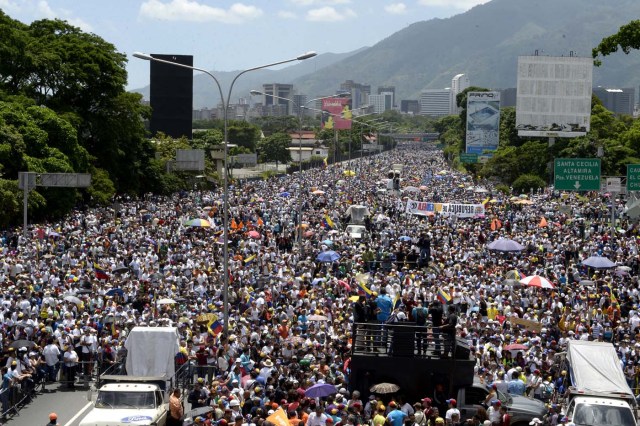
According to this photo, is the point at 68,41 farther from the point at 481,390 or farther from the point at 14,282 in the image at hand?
the point at 481,390

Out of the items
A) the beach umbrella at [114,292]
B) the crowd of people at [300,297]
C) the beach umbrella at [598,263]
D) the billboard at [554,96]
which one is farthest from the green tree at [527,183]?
the beach umbrella at [114,292]

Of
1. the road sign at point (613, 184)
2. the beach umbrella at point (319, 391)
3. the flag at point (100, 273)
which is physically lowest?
the flag at point (100, 273)

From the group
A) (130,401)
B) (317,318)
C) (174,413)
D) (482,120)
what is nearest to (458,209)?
(317,318)

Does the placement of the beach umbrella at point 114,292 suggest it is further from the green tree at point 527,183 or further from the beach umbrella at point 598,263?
the green tree at point 527,183

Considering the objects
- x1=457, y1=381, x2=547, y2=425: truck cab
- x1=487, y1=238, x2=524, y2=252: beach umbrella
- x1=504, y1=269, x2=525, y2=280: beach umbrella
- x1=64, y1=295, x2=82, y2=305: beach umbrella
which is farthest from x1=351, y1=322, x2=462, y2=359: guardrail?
x1=487, y1=238, x2=524, y2=252: beach umbrella

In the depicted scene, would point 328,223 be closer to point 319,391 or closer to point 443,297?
point 443,297

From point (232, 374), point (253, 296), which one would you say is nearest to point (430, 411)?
point (232, 374)

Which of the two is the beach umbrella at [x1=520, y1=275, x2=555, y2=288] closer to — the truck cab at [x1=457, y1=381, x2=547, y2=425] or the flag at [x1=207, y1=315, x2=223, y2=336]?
the flag at [x1=207, y1=315, x2=223, y2=336]
